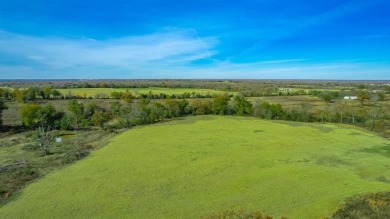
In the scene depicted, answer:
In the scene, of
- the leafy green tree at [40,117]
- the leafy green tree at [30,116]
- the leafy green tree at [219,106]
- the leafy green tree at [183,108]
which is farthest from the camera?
the leafy green tree at [219,106]

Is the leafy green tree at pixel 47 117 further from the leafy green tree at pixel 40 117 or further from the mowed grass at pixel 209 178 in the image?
the mowed grass at pixel 209 178

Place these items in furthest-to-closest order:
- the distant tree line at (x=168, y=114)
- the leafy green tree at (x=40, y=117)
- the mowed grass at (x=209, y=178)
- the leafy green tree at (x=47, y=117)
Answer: the distant tree line at (x=168, y=114) < the leafy green tree at (x=40, y=117) < the leafy green tree at (x=47, y=117) < the mowed grass at (x=209, y=178)

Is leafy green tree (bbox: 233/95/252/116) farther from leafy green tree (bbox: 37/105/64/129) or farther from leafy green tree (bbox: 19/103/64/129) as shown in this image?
leafy green tree (bbox: 19/103/64/129)

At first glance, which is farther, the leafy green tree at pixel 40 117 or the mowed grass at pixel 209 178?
the leafy green tree at pixel 40 117

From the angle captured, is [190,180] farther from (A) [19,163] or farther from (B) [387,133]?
(B) [387,133]

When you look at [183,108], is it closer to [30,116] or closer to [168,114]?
[168,114]

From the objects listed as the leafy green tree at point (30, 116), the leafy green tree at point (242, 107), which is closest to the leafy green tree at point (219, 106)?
the leafy green tree at point (242, 107)

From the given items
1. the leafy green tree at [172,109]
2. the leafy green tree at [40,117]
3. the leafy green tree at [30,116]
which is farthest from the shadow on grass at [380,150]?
the leafy green tree at [30,116]

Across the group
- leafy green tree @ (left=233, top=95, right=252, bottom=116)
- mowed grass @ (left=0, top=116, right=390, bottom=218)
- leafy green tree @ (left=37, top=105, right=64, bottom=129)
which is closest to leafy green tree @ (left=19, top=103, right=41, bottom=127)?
leafy green tree @ (left=37, top=105, right=64, bottom=129)

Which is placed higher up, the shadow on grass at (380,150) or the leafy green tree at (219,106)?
the leafy green tree at (219,106)

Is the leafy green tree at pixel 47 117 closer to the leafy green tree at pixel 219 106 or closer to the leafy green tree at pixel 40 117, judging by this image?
the leafy green tree at pixel 40 117

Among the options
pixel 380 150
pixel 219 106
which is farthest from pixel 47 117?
pixel 380 150
